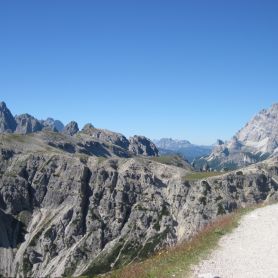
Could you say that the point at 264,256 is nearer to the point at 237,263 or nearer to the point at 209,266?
the point at 237,263

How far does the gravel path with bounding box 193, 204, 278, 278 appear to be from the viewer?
2664 centimetres

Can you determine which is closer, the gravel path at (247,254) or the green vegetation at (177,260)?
the gravel path at (247,254)

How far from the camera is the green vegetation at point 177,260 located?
26.9 meters

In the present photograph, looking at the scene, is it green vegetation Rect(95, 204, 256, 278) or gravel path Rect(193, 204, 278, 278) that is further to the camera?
green vegetation Rect(95, 204, 256, 278)

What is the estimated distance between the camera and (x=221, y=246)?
33.5 metres

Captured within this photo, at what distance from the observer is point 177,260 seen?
2992 centimetres

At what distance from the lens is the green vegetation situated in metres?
26.9

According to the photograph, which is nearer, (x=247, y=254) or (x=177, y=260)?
(x=177, y=260)

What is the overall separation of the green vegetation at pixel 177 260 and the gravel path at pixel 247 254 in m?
0.72

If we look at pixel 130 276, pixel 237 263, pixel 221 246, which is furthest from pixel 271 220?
pixel 130 276

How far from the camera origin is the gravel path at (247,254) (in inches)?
1049

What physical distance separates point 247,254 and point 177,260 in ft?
16.1

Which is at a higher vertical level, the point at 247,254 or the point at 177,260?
the point at 247,254

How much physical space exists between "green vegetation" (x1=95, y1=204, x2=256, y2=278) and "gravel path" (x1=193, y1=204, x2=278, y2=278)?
0.72 m
